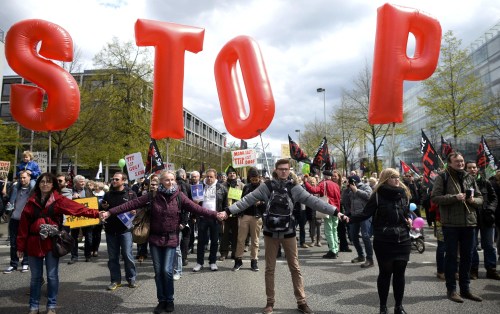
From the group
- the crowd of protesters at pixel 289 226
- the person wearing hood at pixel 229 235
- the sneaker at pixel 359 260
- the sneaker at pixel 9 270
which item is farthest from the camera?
the person wearing hood at pixel 229 235

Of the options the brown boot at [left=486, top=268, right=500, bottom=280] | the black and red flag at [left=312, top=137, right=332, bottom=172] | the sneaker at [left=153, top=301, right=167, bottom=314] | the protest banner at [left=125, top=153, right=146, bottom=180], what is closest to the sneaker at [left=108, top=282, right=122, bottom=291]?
the sneaker at [left=153, top=301, right=167, bottom=314]

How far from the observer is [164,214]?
4.72m

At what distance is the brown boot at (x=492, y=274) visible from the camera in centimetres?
596

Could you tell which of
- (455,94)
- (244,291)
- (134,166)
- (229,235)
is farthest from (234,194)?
(455,94)

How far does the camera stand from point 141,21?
23.4 ft

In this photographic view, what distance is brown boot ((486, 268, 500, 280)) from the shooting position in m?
5.96

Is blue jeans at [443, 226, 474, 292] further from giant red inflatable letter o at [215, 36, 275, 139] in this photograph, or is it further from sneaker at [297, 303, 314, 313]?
giant red inflatable letter o at [215, 36, 275, 139]

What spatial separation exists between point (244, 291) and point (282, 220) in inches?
63.5

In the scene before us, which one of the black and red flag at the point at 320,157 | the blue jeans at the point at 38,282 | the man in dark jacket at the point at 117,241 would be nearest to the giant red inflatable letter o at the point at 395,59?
the man in dark jacket at the point at 117,241

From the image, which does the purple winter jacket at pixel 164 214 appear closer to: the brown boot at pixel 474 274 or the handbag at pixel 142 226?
A: the handbag at pixel 142 226

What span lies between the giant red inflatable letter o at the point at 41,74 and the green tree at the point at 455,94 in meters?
21.7

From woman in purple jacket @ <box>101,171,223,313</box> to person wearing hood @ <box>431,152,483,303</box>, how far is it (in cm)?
347

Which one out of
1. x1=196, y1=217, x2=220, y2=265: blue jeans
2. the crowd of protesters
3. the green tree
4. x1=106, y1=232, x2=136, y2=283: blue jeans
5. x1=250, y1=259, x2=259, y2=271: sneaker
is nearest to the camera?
the crowd of protesters

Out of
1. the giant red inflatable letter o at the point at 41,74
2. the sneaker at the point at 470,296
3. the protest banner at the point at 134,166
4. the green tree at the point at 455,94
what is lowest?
the sneaker at the point at 470,296
